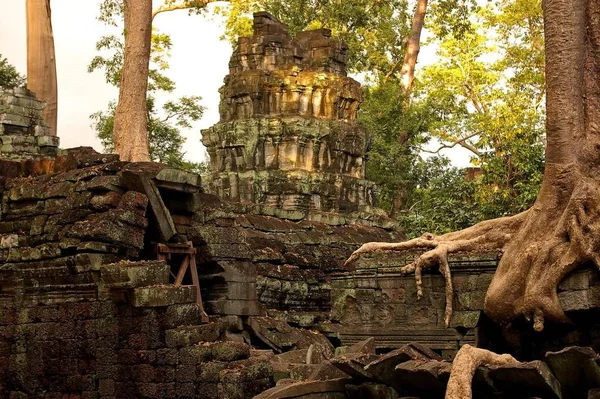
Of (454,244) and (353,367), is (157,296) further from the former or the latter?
(353,367)

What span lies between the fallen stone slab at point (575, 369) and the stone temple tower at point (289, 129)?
1571 centimetres

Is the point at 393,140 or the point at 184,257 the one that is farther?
the point at 393,140

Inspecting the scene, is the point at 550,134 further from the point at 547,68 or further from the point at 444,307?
the point at 444,307

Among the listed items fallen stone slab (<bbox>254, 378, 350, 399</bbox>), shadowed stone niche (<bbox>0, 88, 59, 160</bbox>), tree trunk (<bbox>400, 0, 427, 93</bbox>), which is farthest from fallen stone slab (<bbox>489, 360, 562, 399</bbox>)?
tree trunk (<bbox>400, 0, 427, 93</bbox>)

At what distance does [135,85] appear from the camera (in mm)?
19844

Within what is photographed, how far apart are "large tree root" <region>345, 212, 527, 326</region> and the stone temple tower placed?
12.1m

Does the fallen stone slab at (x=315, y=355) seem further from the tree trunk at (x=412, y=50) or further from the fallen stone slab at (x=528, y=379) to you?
the tree trunk at (x=412, y=50)

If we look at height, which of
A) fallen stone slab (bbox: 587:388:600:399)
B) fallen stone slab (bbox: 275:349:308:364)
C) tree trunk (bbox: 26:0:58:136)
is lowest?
fallen stone slab (bbox: 275:349:308:364)

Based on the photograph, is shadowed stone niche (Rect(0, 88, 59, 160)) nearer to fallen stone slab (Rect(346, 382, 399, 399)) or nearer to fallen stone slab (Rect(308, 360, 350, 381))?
fallen stone slab (Rect(308, 360, 350, 381))

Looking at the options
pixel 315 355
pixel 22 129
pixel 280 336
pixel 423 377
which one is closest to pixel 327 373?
pixel 423 377

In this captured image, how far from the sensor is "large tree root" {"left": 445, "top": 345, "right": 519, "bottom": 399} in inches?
309

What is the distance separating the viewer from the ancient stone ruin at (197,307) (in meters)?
9.33

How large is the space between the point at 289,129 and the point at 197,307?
484 inches

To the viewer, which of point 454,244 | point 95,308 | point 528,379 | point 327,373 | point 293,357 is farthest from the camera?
point 293,357
